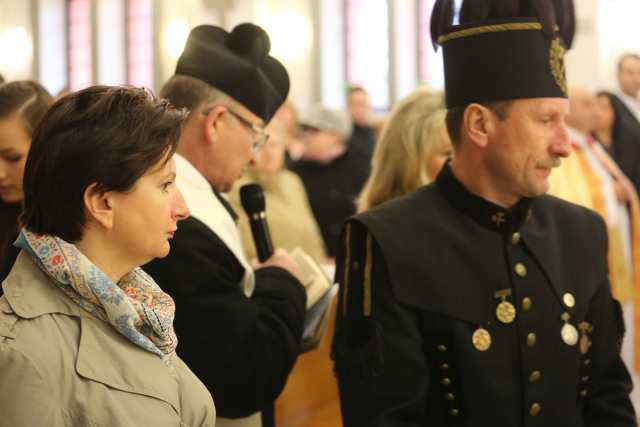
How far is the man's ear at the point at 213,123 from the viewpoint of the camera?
2.82m

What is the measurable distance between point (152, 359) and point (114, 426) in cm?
17

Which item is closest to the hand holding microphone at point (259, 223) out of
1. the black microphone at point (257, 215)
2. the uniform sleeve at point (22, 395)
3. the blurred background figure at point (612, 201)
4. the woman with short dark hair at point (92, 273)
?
the black microphone at point (257, 215)

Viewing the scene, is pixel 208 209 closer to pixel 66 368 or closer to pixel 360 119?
pixel 66 368

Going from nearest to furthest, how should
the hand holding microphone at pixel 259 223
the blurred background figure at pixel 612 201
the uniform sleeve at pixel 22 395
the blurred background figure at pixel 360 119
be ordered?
the uniform sleeve at pixel 22 395 → the hand holding microphone at pixel 259 223 → the blurred background figure at pixel 612 201 → the blurred background figure at pixel 360 119

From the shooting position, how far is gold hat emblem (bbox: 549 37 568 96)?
2597 mm

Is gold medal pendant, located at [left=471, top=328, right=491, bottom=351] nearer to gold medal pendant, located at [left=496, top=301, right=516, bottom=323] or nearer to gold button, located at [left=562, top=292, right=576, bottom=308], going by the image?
gold medal pendant, located at [left=496, top=301, right=516, bottom=323]

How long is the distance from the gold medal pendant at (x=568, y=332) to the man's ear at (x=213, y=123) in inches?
41.6

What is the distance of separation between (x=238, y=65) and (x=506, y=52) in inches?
31.3

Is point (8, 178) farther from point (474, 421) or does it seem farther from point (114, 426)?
point (474, 421)

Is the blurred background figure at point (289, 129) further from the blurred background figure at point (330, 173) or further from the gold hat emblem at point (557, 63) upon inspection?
the gold hat emblem at point (557, 63)

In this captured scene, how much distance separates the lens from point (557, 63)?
103 inches

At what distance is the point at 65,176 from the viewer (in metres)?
1.82

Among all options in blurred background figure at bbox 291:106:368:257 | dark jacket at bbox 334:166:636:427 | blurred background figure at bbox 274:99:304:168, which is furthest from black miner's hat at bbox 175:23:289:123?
blurred background figure at bbox 291:106:368:257

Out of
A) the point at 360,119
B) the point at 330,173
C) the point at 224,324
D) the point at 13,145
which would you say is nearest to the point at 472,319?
the point at 224,324
